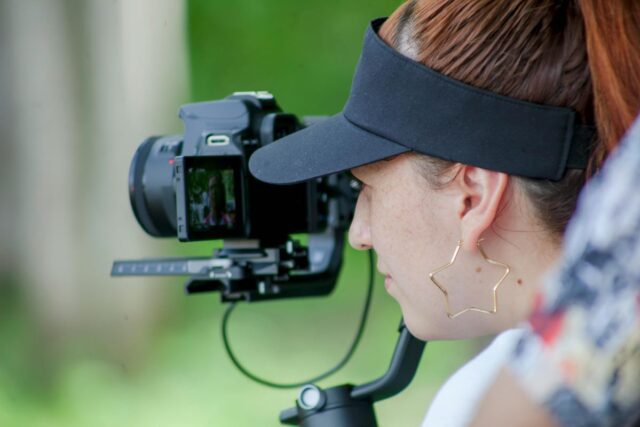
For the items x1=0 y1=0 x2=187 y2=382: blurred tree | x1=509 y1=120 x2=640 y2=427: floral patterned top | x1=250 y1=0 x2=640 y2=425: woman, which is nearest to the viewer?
x1=509 y1=120 x2=640 y2=427: floral patterned top

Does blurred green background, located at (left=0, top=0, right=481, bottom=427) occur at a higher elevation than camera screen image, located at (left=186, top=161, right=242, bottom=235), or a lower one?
lower

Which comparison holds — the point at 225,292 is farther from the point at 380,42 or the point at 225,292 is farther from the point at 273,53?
the point at 273,53

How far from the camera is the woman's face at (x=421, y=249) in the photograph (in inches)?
46.3

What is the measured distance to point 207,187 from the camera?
1.60 m

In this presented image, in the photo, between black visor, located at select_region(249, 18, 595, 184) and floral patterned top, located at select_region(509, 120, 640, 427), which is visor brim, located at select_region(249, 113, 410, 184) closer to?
black visor, located at select_region(249, 18, 595, 184)

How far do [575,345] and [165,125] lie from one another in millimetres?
2745

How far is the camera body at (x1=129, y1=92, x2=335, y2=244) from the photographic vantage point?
1.59m

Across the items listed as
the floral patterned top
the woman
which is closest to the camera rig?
the woman

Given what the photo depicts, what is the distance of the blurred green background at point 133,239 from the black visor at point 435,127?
1.54 meters

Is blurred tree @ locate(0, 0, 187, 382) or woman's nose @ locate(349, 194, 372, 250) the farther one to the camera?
blurred tree @ locate(0, 0, 187, 382)

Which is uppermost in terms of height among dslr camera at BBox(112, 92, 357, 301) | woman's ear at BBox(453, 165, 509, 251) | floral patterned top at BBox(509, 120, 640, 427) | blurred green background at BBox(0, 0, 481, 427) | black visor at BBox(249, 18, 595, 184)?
floral patterned top at BBox(509, 120, 640, 427)

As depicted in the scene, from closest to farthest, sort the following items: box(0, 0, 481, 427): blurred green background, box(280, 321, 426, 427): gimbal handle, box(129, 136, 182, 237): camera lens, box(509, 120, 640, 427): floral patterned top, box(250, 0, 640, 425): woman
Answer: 1. box(509, 120, 640, 427): floral patterned top
2. box(250, 0, 640, 425): woman
3. box(280, 321, 426, 427): gimbal handle
4. box(129, 136, 182, 237): camera lens
5. box(0, 0, 481, 427): blurred green background

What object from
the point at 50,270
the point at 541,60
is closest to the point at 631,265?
the point at 541,60

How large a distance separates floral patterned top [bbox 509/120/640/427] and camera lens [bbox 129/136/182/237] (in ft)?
3.96
